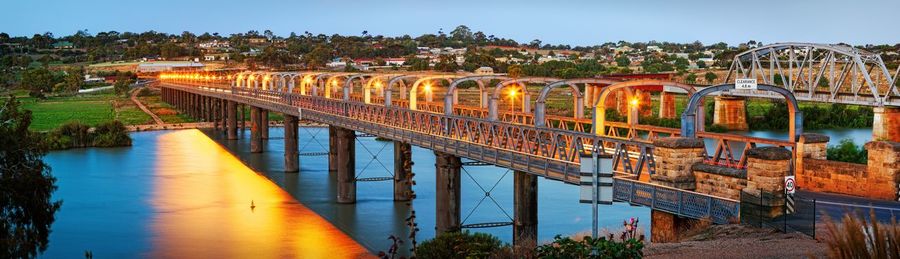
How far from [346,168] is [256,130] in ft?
73.7

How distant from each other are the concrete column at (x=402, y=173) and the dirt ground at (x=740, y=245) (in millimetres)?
20350

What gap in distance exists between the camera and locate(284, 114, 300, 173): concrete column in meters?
Result: 46.4

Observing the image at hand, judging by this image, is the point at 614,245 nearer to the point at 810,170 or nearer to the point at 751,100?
the point at 810,170

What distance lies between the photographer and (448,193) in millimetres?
27141

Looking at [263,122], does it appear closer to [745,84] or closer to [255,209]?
[255,209]

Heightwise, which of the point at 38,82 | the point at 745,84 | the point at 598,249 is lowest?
the point at 38,82

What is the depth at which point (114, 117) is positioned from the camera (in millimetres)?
88938

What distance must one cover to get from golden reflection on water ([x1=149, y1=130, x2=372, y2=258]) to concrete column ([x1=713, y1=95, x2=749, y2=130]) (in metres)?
38.3

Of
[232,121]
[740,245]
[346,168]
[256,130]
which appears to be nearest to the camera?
[740,245]

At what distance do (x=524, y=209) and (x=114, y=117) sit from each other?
7105 cm

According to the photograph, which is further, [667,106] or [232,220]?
[667,106]

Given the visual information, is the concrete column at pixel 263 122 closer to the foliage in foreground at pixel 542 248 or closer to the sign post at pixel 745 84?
the foliage in foreground at pixel 542 248

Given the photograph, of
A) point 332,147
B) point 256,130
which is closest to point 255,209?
point 332,147

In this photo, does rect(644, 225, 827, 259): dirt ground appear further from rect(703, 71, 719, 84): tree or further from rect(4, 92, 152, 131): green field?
rect(703, 71, 719, 84): tree
